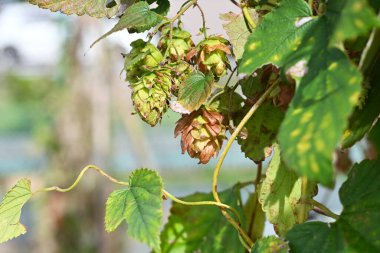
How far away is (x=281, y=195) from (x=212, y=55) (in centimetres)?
15

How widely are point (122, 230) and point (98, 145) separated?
2.14 ft

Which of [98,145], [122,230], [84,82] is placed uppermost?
[84,82]

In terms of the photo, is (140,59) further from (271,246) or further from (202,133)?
(271,246)

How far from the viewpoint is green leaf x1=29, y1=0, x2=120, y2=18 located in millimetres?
615

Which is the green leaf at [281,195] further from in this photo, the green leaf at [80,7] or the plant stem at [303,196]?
the green leaf at [80,7]

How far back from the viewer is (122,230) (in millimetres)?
3812

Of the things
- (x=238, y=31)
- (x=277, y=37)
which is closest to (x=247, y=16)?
(x=238, y=31)

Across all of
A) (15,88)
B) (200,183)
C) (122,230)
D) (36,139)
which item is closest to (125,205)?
(122,230)

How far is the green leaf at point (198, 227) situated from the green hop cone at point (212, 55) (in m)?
0.26

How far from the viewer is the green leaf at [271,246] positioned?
536 mm

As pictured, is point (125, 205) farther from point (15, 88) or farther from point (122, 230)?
point (15, 88)

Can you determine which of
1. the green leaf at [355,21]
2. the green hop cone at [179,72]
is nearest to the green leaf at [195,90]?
the green hop cone at [179,72]

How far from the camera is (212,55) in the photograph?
1.88ft

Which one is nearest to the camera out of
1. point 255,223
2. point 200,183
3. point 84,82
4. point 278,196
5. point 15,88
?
point 278,196
